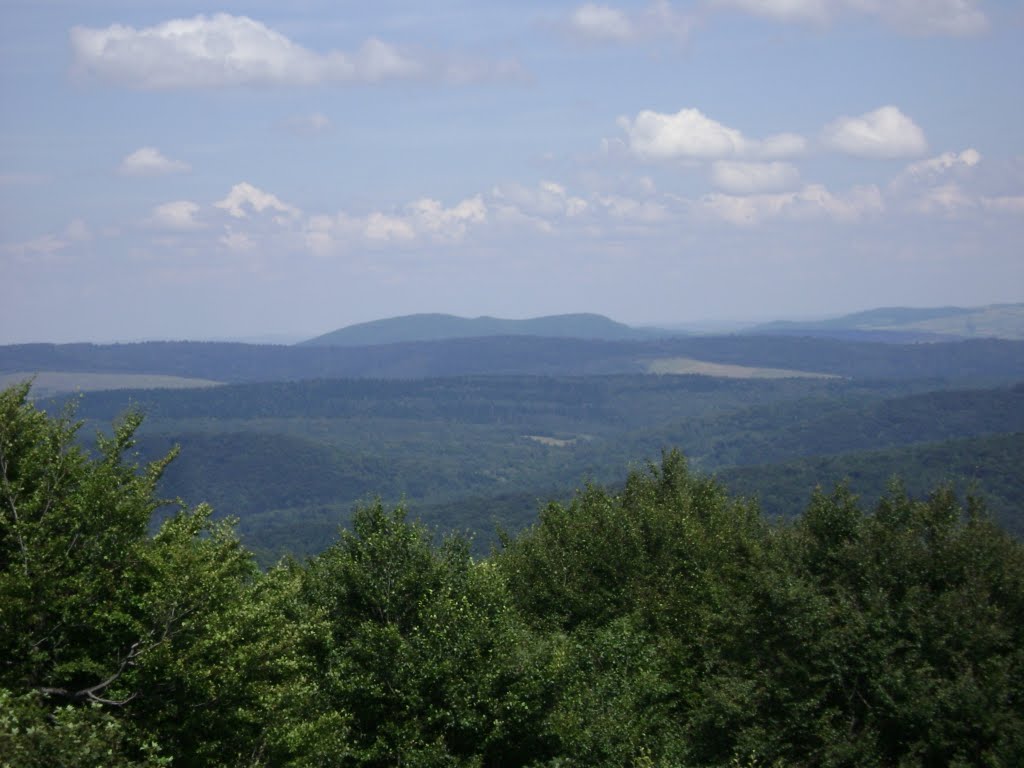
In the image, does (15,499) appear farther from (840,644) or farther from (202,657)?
(840,644)

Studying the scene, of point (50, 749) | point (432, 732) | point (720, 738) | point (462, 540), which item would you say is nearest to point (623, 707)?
point (720, 738)

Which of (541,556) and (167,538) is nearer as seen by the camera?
(167,538)

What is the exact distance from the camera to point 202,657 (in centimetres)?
2372

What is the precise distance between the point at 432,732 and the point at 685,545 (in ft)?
69.8

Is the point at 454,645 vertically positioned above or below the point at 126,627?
below

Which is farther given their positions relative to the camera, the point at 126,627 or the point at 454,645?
the point at 454,645

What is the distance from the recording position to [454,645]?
30922 mm

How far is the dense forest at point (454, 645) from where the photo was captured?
76.4 ft

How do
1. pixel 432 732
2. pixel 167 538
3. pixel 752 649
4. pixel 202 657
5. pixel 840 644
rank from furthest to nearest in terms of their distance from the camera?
pixel 752 649 → pixel 840 644 → pixel 432 732 → pixel 167 538 → pixel 202 657

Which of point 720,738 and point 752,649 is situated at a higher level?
point 752,649

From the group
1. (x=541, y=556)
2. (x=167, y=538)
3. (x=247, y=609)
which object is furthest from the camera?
(x=541, y=556)

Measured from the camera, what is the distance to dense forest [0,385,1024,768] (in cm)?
2330

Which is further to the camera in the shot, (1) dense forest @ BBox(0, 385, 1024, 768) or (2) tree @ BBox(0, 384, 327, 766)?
(1) dense forest @ BBox(0, 385, 1024, 768)

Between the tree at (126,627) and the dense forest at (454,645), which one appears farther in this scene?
the dense forest at (454,645)
